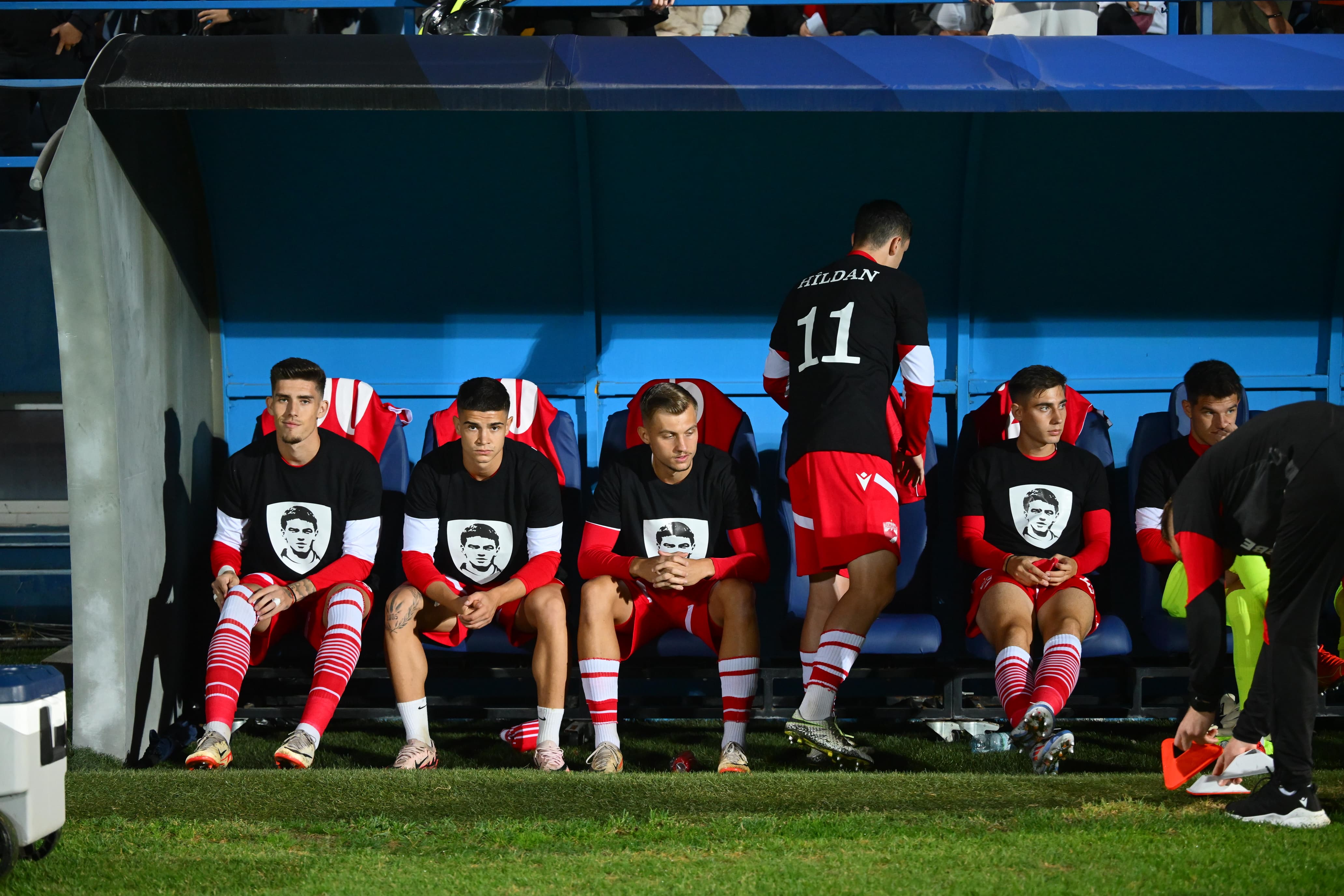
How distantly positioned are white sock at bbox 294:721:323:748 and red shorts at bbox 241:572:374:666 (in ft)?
1.22

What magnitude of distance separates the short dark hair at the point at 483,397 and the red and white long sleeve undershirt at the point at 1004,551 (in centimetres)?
172

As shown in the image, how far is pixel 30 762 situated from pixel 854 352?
8.74ft

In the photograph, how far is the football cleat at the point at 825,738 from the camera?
3.87 m

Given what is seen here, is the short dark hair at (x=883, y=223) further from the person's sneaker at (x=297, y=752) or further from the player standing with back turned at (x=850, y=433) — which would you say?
the person's sneaker at (x=297, y=752)

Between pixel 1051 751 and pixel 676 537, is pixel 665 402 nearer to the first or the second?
pixel 676 537

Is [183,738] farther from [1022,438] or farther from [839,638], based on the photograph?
[1022,438]

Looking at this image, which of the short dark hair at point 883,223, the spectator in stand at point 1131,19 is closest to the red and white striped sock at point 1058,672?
the short dark hair at point 883,223

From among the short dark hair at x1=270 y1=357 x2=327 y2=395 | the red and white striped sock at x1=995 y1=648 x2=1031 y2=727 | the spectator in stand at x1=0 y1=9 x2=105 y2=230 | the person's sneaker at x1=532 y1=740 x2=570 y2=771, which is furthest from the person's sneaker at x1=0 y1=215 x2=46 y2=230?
the red and white striped sock at x1=995 y1=648 x2=1031 y2=727

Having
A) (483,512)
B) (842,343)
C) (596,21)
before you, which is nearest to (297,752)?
(483,512)

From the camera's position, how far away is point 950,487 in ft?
15.9

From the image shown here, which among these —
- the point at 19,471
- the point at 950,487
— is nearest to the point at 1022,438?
the point at 950,487

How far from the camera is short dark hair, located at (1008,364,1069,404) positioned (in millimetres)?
4312

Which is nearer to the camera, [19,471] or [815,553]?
[815,553]

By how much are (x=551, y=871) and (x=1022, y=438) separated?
2.64 metres
